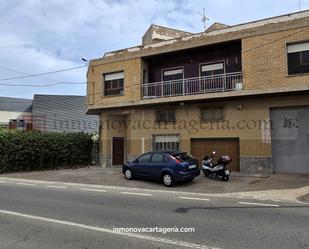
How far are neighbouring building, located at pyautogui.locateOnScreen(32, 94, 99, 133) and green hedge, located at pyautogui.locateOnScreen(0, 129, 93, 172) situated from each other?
20689mm

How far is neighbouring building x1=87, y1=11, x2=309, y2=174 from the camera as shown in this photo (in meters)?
17.5

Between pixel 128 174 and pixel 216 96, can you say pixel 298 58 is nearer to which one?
pixel 216 96

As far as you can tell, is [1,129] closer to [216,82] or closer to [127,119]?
[127,119]

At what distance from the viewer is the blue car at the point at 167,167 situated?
14680mm

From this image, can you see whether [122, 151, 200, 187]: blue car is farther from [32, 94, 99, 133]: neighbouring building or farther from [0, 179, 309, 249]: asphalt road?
[32, 94, 99, 133]: neighbouring building

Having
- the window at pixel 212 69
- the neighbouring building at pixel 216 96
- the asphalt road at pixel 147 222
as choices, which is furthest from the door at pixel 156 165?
the window at pixel 212 69

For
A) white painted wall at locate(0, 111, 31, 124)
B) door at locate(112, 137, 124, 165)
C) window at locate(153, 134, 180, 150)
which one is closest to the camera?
window at locate(153, 134, 180, 150)

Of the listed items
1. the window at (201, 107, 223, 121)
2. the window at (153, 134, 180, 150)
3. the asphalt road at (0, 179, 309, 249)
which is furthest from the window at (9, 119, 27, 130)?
the asphalt road at (0, 179, 309, 249)

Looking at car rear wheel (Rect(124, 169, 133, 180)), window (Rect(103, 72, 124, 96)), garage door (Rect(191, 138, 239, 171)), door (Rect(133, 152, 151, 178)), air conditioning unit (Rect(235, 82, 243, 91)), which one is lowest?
car rear wheel (Rect(124, 169, 133, 180))

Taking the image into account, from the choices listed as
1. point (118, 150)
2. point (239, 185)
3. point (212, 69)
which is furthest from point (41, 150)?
point (239, 185)

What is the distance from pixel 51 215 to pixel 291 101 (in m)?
13.5

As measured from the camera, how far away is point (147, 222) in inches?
303

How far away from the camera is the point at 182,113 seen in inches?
832

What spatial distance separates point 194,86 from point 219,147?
4.03m
